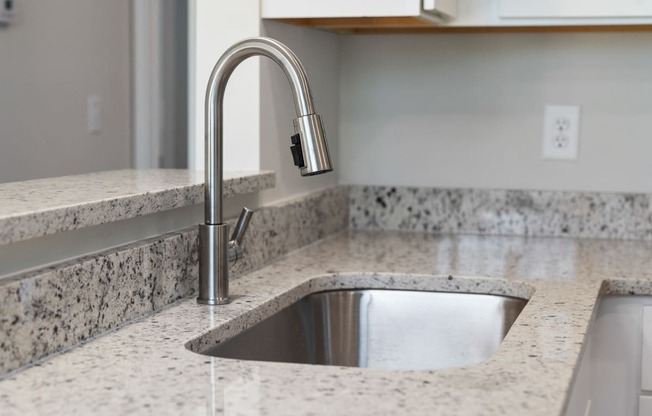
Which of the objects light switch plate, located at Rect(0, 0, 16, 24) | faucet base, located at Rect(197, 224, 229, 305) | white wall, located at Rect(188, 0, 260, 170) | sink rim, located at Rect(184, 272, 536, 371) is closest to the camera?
faucet base, located at Rect(197, 224, 229, 305)

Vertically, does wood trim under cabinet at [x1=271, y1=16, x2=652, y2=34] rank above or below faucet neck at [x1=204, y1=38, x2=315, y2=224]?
above

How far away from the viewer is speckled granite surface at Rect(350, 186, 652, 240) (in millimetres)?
2062

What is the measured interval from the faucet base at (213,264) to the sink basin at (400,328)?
0.21m

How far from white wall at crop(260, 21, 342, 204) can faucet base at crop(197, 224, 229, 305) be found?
407mm

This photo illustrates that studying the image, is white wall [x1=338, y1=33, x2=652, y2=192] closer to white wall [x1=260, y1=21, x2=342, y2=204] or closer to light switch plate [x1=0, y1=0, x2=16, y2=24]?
white wall [x1=260, y1=21, x2=342, y2=204]

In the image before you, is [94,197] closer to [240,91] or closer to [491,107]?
[240,91]

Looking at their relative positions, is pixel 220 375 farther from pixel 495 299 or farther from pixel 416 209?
pixel 416 209

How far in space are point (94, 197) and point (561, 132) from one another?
1234 millimetres

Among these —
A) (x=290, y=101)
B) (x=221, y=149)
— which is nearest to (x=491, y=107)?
(x=290, y=101)

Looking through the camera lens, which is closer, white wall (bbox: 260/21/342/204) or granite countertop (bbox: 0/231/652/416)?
granite countertop (bbox: 0/231/652/416)

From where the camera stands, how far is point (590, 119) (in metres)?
2.08

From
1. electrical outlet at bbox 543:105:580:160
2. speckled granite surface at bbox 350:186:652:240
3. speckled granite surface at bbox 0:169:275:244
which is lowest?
speckled granite surface at bbox 350:186:652:240

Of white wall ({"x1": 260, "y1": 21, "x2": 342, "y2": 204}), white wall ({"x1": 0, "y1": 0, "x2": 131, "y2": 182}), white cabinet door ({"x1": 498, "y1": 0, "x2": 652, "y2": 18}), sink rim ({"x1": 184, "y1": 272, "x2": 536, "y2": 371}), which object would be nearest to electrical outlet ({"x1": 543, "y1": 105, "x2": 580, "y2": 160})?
white cabinet door ({"x1": 498, "y1": 0, "x2": 652, "y2": 18})

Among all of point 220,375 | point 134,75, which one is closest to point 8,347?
point 220,375
